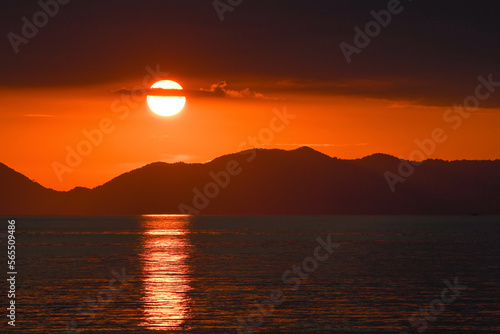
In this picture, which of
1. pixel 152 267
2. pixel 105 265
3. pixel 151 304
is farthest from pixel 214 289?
pixel 105 265

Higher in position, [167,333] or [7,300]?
[7,300]

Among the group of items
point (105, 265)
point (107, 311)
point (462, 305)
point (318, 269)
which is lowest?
point (462, 305)

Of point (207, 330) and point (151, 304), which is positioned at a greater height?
point (151, 304)

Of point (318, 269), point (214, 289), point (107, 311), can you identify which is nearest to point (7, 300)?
point (107, 311)

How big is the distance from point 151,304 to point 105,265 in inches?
1768

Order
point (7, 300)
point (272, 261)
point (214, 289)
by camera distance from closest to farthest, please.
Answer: point (7, 300) < point (214, 289) < point (272, 261)

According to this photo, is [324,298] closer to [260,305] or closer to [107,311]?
[260,305]

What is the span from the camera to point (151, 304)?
63.9 meters

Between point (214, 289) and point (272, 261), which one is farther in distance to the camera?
point (272, 261)

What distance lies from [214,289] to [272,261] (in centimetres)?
3852

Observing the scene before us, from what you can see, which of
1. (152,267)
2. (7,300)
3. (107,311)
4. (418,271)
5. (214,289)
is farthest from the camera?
(152,267)

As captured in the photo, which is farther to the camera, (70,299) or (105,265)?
(105,265)

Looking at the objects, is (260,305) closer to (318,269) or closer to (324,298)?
(324,298)

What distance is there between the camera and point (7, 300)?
64.7m
